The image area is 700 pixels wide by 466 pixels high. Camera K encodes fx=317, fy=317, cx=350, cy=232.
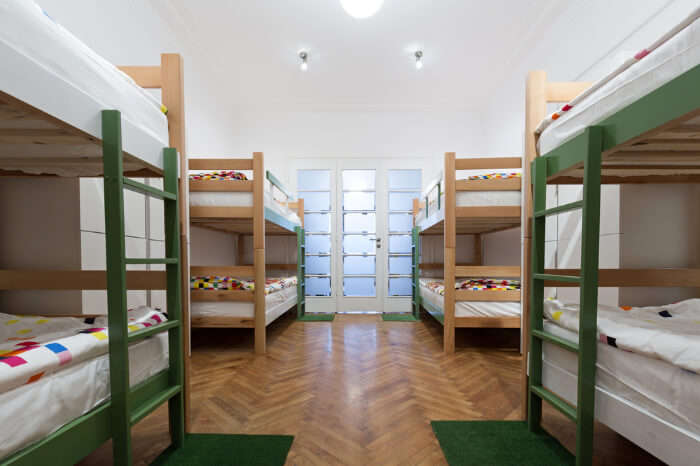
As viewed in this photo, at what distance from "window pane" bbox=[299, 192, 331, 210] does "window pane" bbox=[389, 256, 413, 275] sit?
3.84 ft

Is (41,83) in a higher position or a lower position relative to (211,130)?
lower

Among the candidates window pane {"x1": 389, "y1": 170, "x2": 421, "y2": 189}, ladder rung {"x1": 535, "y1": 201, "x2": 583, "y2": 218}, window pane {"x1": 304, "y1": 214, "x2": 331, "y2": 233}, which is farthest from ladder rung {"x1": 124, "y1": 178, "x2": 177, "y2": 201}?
window pane {"x1": 389, "y1": 170, "x2": 421, "y2": 189}

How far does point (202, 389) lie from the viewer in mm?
1778

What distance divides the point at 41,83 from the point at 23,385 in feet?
2.16

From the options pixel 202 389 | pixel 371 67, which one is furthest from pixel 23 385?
pixel 371 67

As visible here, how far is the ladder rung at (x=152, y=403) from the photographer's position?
37.6 inches

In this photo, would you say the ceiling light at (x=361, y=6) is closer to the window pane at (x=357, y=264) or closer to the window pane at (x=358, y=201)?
the window pane at (x=358, y=201)

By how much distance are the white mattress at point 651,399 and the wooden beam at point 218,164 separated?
215 centimetres

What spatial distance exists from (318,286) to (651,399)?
3835mm

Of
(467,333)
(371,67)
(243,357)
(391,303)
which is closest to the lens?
(243,357)

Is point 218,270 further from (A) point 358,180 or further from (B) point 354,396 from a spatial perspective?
(A) point 358,180

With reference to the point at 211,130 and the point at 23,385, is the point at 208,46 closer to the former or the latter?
the point at 211,130

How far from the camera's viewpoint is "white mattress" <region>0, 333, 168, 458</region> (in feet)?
2.09

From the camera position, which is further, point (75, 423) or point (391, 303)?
point (391, 303)
